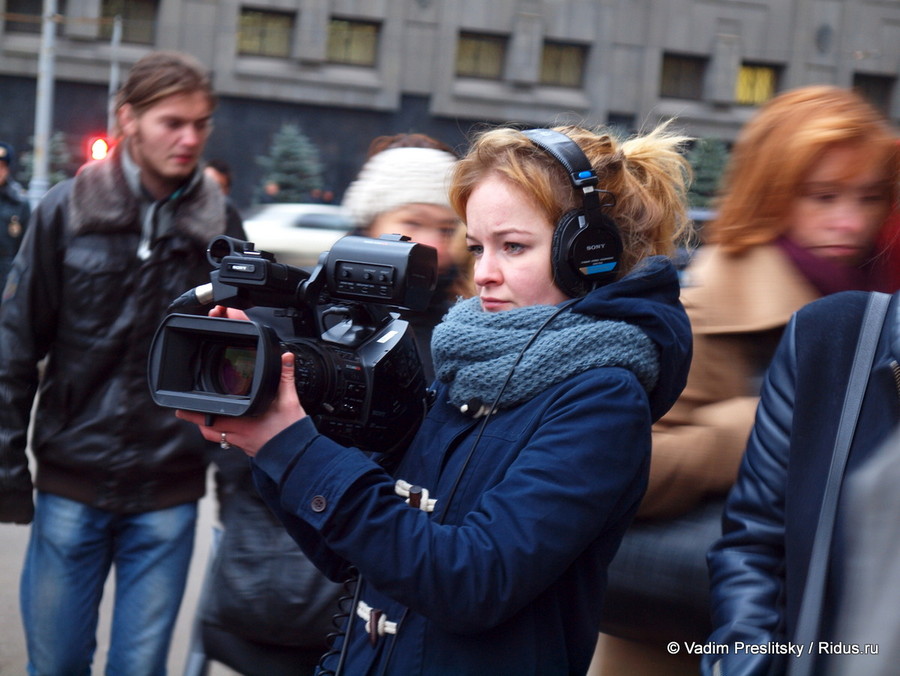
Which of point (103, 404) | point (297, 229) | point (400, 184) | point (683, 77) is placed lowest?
point (297, 229)

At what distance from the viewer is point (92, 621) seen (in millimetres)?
3225

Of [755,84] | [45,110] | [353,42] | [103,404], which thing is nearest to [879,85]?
[755,84]

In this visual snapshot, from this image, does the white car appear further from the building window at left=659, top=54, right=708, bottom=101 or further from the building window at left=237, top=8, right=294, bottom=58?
the building window at left=659, top=54, right=708, bottom=101

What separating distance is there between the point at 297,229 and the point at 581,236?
460 inches

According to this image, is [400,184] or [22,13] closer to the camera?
[400,184]

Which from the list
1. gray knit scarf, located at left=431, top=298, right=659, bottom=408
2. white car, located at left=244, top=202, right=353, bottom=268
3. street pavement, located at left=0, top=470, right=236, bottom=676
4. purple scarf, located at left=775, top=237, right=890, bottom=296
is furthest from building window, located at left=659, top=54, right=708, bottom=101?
gray knit scarf, located at left=431, top=298, right=659, bottom=408

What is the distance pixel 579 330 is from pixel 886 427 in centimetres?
45

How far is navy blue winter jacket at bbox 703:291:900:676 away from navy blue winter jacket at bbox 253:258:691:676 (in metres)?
0.17

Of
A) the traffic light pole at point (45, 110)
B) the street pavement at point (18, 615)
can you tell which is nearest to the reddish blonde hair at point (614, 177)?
the street pavement at point (18, 615)

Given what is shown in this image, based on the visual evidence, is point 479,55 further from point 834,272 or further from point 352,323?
point 352,323

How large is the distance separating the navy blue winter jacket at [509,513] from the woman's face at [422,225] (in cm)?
144

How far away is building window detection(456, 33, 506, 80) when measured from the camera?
2373 cm

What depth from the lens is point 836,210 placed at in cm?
258

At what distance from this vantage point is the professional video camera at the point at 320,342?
174 cm
